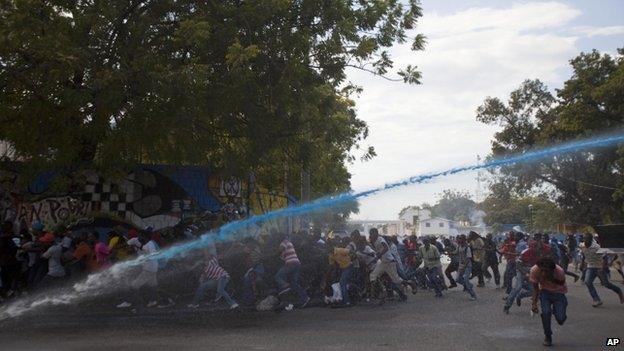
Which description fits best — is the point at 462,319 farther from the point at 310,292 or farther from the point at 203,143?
the point at 203,143

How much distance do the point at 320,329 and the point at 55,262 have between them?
21.9ft

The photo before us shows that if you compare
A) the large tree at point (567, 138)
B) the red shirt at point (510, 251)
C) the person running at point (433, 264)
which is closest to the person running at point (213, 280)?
the person running at point (433, 264)

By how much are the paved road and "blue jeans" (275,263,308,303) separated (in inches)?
21.6

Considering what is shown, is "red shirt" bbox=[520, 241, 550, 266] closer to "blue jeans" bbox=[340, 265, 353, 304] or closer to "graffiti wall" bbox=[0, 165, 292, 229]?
"blue jeans" bbox=[340, 265, 353, 304]

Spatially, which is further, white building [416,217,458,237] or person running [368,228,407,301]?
white building [416,217,458,237]

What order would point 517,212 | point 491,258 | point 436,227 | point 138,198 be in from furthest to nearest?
point 436,227, point 517,212, point 138,198, point 491,258

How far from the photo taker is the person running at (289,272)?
13.5 m

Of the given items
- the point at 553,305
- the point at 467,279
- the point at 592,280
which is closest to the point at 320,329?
the point at 553,305

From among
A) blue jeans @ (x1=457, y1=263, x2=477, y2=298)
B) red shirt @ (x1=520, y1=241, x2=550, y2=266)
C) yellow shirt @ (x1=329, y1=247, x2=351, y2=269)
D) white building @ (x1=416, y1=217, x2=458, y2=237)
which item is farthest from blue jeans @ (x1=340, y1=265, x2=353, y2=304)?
white building @ (x1=416, y1=217, x2=458, y2=237)

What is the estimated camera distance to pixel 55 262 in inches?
533

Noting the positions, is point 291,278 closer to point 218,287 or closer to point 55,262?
point 218,287

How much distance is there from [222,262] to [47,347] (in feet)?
19.2

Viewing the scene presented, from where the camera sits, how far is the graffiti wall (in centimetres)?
1855

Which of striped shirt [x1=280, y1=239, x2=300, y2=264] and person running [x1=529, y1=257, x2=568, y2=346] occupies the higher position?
striped shirt [x1=280, y1=239, x2=300, y2=264]
